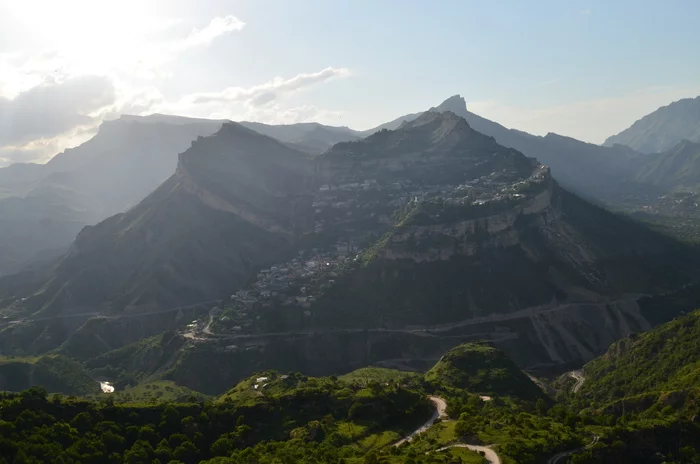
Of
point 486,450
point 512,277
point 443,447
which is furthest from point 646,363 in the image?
point 512,277

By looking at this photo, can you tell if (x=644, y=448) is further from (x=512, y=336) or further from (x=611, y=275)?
(x=611, y=275)

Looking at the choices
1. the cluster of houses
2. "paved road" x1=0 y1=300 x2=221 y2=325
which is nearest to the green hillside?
the cluster of houses

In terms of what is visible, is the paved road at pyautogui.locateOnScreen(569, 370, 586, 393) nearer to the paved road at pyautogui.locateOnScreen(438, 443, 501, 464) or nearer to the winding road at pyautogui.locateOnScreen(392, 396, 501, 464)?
the winding road at pyautogui.locateOnScreen(392, 396, 501, 464)

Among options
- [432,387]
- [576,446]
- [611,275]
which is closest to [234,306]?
[432,387]

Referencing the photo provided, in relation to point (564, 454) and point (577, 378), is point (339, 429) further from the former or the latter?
point (577, 378)

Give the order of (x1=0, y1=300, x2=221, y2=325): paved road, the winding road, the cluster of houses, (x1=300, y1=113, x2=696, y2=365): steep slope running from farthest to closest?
(x1=0, y1=300, x2=221, y2=325): paved road → the cluster of houses → (x1=300, y1=113, x2=696, y2=365): steep slope → the winding road

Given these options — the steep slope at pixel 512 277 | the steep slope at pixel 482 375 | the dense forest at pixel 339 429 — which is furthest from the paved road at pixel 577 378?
the dense forest at pixel 339 429
